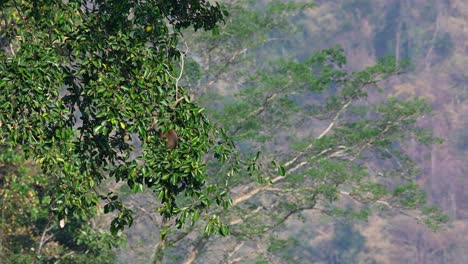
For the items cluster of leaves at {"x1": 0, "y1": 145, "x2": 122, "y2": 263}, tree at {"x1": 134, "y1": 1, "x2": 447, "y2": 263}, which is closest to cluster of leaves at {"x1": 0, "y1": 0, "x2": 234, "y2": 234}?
cluster of leaves at {"x1": 0, "y1": 145, "x2": 122, "y2": 263}

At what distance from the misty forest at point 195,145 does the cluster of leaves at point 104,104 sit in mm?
13

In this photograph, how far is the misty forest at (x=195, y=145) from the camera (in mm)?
7199

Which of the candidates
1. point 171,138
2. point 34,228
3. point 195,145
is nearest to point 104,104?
point 171,138

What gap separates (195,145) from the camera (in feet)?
23.8

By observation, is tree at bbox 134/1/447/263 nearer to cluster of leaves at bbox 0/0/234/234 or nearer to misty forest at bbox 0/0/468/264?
misty forest at bbox 0/0/468/264

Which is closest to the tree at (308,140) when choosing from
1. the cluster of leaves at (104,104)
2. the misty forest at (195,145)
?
the misty forest at (195,145)

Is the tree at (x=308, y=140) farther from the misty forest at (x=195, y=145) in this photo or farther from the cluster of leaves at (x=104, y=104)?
the cluster of leaves at (x=104, y=104)

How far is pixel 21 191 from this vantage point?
14.4 metres

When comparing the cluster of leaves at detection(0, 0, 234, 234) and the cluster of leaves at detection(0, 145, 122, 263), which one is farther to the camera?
the cluster of leaves at detection(0, 145, 122, 263)

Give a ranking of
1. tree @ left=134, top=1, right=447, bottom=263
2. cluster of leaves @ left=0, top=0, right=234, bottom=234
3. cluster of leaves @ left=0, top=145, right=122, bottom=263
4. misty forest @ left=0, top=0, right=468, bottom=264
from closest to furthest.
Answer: cluster of leaves @ left=0, top=0, right=234, bottom=234 < misty forest @ left=0, top=0, right=468, bottom=264 < cluster of leaves @ left=0, top=145, right=122, bottom=263 < tree @ left=134, top=1, right=447, bottom=263

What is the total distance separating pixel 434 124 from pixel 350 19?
9736 mm

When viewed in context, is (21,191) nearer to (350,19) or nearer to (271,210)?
(271,210)

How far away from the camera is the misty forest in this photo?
283 inches

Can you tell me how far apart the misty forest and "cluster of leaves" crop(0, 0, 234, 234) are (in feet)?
0.04
